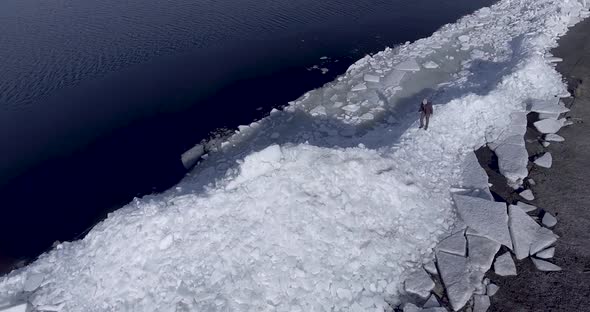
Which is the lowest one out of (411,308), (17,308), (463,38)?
(411,308)

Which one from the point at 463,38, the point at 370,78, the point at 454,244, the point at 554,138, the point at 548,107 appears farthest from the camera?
the point at 463,38

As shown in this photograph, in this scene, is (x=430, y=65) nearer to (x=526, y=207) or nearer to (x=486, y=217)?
(x=526, y=207)

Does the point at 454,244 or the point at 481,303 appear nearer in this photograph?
the point at 481,303

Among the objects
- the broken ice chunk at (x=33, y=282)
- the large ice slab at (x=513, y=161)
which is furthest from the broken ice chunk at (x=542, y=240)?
the broken ice chunk at (x=33, y=282)

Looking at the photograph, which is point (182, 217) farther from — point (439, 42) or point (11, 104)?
point (439, 42)

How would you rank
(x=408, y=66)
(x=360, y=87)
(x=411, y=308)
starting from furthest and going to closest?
(x=408, y=66), (x=360, y=87), (x=411, y=308)

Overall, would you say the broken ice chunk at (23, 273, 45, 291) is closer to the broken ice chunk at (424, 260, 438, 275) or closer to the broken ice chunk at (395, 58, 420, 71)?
the broken ice chunk at (424, 260, 438, 275)

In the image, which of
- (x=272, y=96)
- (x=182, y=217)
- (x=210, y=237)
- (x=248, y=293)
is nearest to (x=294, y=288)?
(x=248, y=293)

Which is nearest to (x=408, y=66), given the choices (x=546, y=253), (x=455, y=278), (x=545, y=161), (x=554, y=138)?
(x=554, y=138)
